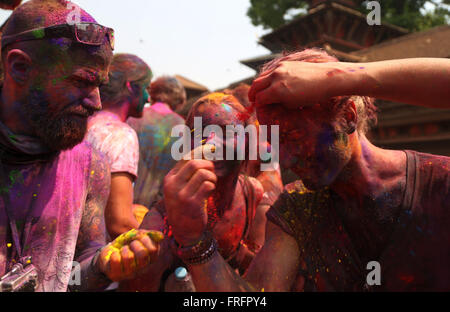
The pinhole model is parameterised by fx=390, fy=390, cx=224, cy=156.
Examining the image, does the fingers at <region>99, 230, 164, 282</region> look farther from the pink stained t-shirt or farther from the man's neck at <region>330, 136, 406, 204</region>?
the man's neck at <region>330, 136, 406, 204</region>

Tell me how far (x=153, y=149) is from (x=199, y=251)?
2.51 m

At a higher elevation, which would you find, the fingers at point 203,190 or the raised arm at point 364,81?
the raised arm at point 364,81

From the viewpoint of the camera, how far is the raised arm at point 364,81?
1331 millimetres

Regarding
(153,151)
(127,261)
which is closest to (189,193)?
(127,261)

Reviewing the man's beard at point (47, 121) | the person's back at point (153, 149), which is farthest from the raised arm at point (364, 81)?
the person's back at point (153, 149)

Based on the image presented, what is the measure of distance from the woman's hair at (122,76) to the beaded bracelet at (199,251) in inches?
86.4

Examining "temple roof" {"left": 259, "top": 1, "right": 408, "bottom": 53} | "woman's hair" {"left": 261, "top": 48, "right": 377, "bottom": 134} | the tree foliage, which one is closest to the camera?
"woman's hair" {"left": 261, "top": 48, "right": 377, "bottom": 134}

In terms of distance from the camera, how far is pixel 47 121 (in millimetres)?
1760

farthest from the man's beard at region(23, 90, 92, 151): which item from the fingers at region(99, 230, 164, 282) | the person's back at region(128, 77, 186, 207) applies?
the person's back at region(128, 77, 186, 207)

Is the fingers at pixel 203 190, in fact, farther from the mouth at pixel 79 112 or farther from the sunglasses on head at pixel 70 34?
the sunglasses on head at pixel 70 34

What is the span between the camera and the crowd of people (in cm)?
138

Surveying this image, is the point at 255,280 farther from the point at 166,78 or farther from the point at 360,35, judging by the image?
the point at 360,35
